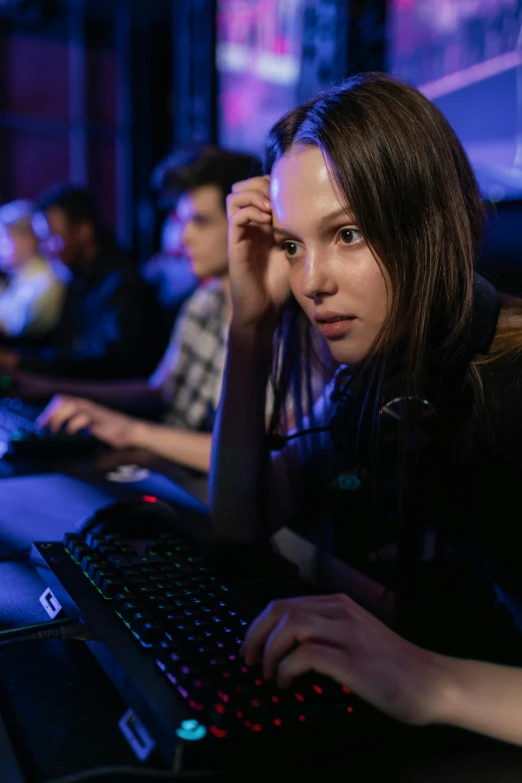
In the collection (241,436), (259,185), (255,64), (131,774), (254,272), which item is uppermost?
(255,64)

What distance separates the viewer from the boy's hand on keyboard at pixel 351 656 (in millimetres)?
553

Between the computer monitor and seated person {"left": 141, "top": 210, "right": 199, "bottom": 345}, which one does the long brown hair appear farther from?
the computer monitor

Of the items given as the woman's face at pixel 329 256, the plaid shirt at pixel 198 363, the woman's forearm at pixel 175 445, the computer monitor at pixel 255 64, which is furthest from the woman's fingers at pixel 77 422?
the computer monitor at pixel 255 64

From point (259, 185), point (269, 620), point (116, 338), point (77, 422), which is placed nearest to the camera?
point (269, 620)

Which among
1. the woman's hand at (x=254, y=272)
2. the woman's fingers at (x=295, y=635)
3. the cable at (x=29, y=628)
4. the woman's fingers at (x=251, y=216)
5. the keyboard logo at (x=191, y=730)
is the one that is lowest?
the cable at (x=29, y=628)

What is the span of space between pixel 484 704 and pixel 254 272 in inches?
26.2

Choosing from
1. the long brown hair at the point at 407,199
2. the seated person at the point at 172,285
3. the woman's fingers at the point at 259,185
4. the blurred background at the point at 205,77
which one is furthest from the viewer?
the seated person at the point at 172,285

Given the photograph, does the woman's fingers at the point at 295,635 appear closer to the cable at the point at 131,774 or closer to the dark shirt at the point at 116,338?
the cable at the point at 131,774

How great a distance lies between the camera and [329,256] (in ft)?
2.63

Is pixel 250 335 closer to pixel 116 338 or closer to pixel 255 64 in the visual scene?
pixel 116 338

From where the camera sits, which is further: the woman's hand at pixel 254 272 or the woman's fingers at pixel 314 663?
the woman's hand at pixel 254 272

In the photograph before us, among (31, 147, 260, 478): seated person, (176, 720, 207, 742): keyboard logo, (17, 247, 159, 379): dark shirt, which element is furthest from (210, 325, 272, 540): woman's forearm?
(17, 247, 159, 379): dark shirt

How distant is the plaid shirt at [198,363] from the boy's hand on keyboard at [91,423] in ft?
Result: 1.35

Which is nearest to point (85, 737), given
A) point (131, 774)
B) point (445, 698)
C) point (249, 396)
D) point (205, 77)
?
point (131, 774)
